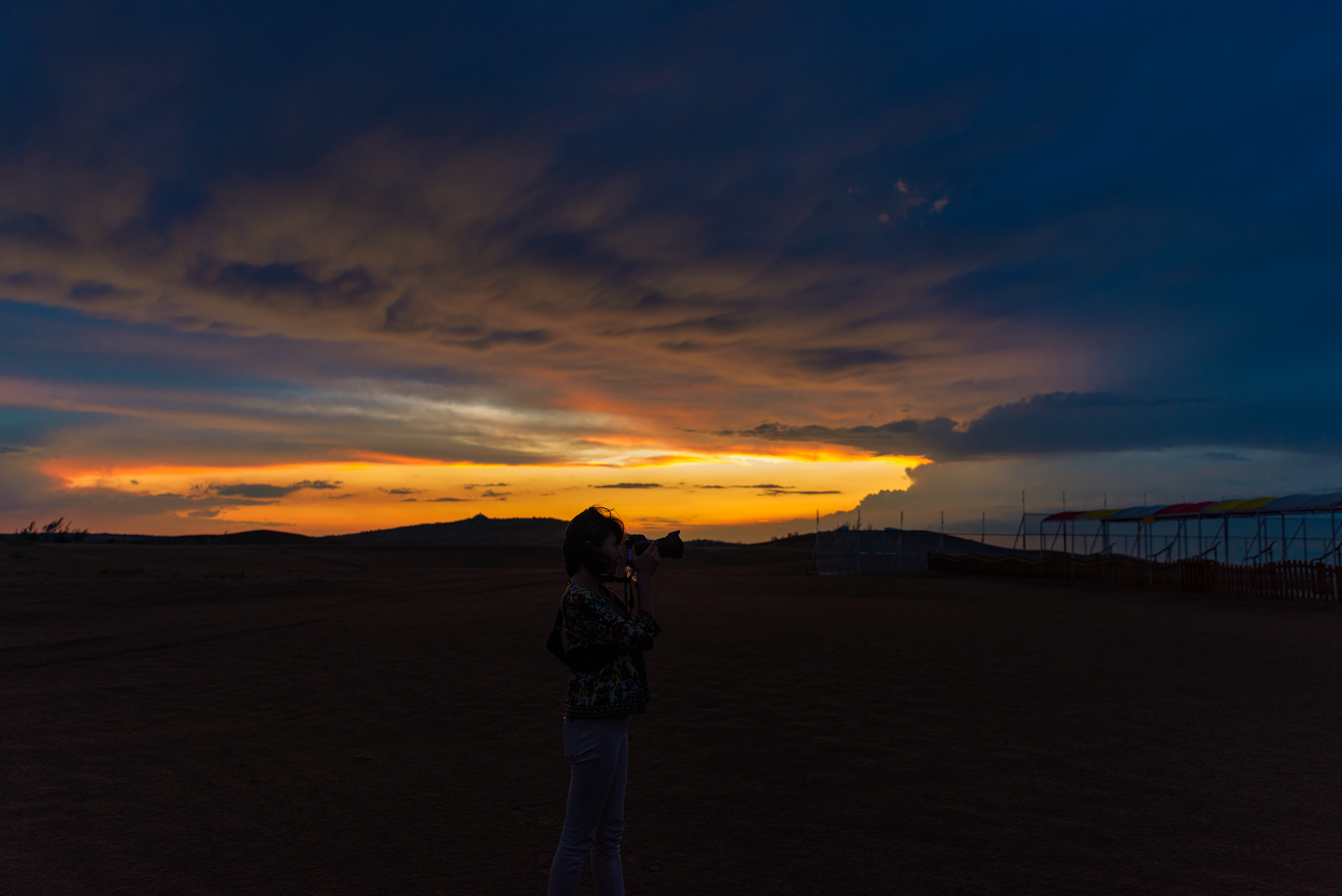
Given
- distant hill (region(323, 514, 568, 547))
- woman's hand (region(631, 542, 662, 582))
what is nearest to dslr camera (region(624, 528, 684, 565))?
woman's hand (region(631, 542, 662, 582))

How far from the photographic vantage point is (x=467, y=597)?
23375 mm

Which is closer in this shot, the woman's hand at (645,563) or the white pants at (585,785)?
the white pants at (585,785)

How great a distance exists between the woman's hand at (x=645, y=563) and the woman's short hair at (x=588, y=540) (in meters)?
0.14

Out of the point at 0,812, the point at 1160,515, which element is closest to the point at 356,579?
the point at 0,812

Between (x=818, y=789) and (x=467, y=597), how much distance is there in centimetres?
1864

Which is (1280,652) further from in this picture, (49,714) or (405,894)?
(49,714)

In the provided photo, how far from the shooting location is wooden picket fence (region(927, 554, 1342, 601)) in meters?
24.8

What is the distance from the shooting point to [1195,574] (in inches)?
1144

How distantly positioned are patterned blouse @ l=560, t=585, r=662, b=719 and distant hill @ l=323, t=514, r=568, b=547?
89.3m

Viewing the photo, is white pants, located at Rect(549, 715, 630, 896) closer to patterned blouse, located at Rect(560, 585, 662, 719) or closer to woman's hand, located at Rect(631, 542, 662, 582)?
patterned blouse, located at Rect(560, 585, 662, 719)

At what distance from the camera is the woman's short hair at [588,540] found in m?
3.50

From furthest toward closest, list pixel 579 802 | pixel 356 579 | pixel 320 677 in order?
pixel 356 579 < pixel 320 677 < pixel 579 802

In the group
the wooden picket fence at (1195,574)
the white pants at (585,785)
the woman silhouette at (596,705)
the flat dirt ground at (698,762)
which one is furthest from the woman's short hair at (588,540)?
the wooden picket fence at (1195,574)

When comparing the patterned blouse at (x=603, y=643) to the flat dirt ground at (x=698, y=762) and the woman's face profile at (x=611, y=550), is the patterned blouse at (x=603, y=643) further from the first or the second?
the flat dirt ground at (x=698, y=762)
